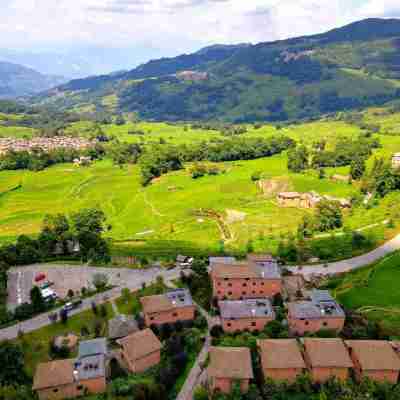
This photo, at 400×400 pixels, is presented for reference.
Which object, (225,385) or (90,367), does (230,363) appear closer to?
(225,385)

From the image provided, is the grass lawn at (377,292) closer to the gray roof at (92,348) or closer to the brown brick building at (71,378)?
the gray roof at (92,348)

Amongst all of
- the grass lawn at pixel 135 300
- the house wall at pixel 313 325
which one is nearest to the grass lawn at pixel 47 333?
the grass lawn at pixel 135 300

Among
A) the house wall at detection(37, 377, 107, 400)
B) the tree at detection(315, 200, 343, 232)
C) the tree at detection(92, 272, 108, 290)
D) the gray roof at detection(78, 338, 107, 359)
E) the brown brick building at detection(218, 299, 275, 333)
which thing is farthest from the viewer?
the tree at detection(315, 200, 343, 232)

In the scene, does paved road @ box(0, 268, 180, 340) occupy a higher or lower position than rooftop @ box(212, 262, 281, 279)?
lower

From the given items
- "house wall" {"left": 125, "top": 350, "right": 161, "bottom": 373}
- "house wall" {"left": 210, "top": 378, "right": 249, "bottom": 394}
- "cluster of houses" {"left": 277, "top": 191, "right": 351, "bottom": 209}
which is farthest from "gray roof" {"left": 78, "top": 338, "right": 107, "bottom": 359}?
"cluster of houses" {"left": 277, "top": 191, "right": 351, "bottom": 209}

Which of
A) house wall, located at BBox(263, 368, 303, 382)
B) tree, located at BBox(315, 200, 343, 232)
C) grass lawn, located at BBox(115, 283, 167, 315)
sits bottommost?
tree, located at BBox(315, 200, 343, 232)

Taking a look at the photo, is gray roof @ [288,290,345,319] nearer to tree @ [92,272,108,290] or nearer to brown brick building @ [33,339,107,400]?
brown brick building @ [33,339,107,400]

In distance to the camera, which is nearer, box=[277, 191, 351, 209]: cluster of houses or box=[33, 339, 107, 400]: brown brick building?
box=[33, 339, 107, 400]: brown brick building

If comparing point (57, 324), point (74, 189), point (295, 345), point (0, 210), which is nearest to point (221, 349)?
point (295, 345)
